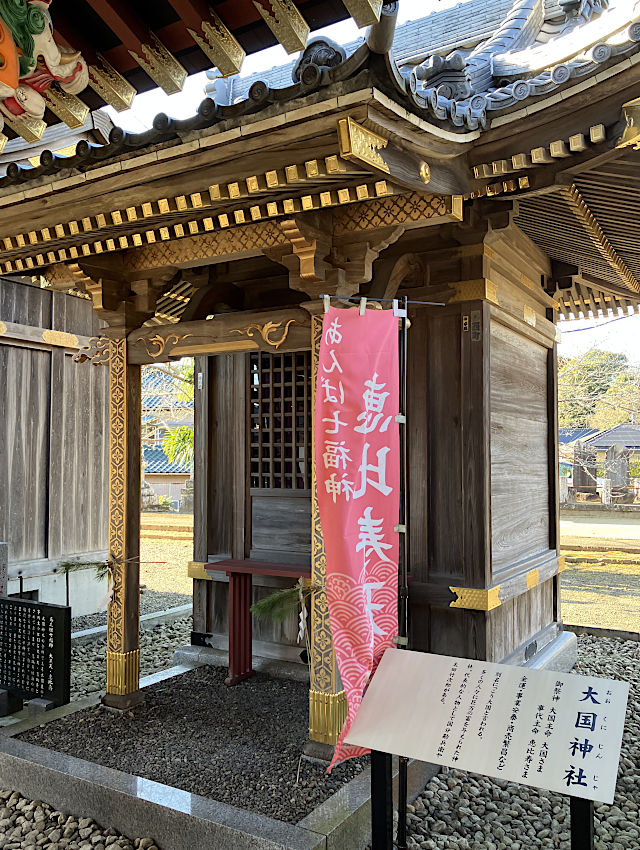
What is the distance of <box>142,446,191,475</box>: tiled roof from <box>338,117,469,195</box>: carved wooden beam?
20312mm

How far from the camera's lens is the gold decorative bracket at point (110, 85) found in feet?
12.0

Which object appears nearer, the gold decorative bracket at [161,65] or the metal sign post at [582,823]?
the metal sign post at [582,823]

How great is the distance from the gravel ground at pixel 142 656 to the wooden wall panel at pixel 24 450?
1571 millimetres

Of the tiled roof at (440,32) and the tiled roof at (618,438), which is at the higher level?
the tiled roof at (440,32)

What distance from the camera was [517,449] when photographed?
5.54 metres

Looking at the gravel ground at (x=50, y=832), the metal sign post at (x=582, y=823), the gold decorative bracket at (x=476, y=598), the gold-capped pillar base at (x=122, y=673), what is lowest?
the gravel ground at (x=50, y=832)

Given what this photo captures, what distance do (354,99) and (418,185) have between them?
0.62 m

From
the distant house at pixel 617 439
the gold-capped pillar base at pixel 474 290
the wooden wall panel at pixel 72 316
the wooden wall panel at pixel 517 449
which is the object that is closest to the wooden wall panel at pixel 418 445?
the gold-capped pillar base at pixel 474 290

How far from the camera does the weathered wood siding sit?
7.75 metres

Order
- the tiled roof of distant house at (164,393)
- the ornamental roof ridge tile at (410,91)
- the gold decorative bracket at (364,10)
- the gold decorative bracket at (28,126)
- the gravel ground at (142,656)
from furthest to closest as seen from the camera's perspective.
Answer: the tiled roof of distant house at (164,393) → the gravel ground at (142,656) → the gold decorative bracket at (28,126) → the ornamental roof ridge tile at (410,91) → the gold decorative bracket at (364,10)

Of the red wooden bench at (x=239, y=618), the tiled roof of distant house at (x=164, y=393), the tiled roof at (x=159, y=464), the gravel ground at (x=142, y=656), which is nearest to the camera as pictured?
the red wooden bench at (x=239, y=618)

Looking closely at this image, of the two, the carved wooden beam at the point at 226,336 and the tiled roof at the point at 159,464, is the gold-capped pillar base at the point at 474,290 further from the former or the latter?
the tiled roof at the point at 159,464

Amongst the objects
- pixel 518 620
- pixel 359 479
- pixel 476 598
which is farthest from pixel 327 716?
pixel 518 620

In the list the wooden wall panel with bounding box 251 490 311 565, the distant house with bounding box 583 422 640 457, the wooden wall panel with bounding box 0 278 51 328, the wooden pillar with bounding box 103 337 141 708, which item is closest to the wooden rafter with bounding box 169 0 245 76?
the wooden pillar with bounding box 103 337 141 708
